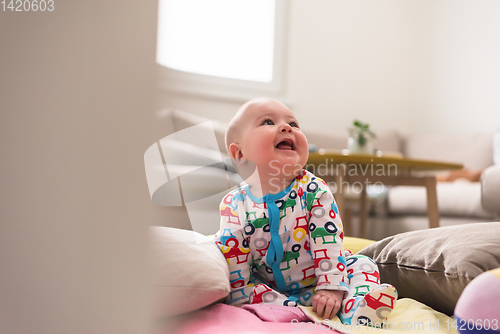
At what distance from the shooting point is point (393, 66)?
12.7 ft

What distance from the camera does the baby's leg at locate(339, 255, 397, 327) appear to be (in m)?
0.66

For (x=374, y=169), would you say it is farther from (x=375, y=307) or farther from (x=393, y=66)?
(x=393, y=66)

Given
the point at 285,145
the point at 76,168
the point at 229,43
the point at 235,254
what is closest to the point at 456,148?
the point at 229,43

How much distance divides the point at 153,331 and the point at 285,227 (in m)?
0.64

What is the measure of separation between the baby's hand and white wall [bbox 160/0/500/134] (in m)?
2.50

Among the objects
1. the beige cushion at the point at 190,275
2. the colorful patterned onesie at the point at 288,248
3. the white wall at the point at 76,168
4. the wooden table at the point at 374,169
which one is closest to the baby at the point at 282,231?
the colorful patterned onesie at the point at 288,248

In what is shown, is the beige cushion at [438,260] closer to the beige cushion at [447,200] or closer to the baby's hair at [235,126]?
the baby's hair at [235,126]

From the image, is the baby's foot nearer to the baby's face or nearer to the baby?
the baby

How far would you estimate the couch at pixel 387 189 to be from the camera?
87 centimetres

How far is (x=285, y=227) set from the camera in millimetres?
811

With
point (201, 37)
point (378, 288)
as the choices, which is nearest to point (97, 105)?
point (378, 288)

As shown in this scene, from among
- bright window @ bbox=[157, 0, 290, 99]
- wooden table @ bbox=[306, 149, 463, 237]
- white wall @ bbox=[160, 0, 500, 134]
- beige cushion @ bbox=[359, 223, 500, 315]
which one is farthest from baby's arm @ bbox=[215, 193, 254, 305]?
white wall @ bbox=[160, 0, 500, 134]

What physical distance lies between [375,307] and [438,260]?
0.14 m

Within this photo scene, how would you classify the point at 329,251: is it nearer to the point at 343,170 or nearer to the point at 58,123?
the point at 58,123
